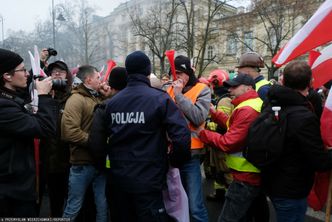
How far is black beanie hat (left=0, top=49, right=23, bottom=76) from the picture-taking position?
247 cm

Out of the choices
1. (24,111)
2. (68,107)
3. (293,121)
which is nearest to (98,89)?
(68,107)

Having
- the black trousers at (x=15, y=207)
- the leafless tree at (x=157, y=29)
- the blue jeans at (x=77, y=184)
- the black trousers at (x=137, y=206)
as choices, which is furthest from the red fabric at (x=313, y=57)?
the leafless tree at (x=157, y=29)

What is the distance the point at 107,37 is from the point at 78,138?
1896 inches

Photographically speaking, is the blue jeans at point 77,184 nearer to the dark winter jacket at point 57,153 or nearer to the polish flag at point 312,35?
the dark winter jacket at point 57,153

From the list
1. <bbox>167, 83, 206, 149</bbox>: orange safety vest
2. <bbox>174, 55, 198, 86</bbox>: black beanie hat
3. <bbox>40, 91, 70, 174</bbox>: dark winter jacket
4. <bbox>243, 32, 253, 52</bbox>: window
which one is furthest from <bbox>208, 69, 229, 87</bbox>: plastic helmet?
<bbox>243, 32, 253, 52</bbox>: window

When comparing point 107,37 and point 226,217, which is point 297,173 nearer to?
point 226,217

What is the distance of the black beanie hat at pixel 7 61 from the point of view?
247cm

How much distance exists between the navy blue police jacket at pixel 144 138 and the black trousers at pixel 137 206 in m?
0.06

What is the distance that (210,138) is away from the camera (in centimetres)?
317

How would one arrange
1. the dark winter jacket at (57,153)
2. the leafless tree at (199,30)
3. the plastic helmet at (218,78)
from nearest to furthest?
1. the dark winter jacket at (57,153)
2. the plastic helmet at (218,78)
3. the leafless tree at (199,30)

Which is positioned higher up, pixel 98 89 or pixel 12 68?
pixel 12 68

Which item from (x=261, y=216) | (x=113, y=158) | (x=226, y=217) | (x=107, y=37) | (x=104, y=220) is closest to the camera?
(x=113, y=158)

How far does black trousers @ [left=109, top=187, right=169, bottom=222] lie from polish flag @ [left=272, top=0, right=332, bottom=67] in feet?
5.79

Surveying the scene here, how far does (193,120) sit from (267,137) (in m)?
0.92
